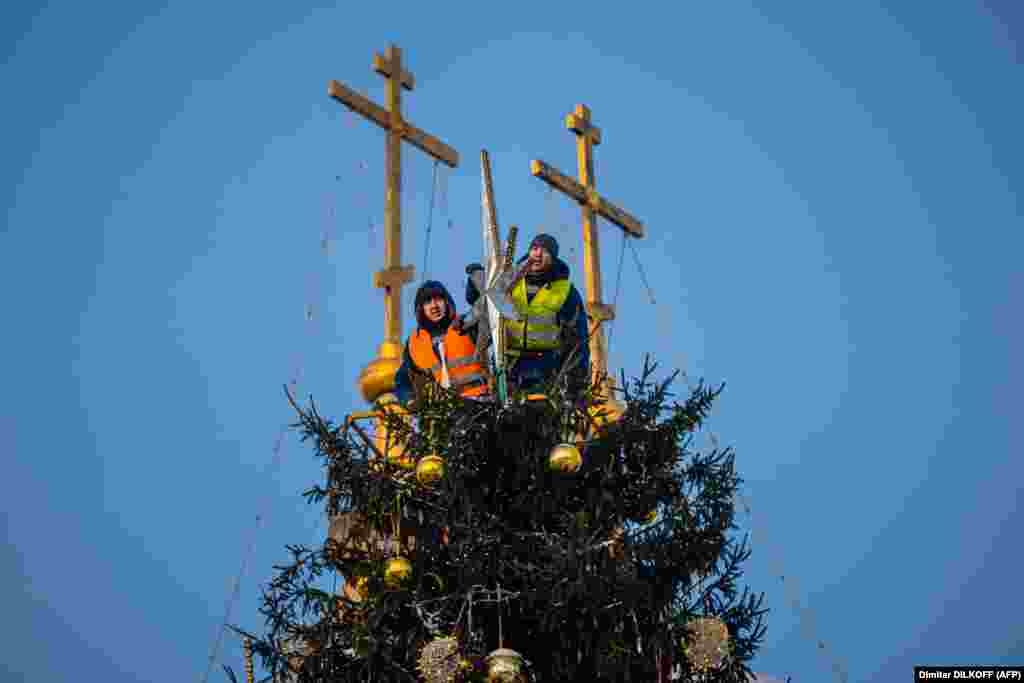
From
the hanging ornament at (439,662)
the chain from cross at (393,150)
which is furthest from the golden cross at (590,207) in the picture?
the hanging ornament at (439,662)

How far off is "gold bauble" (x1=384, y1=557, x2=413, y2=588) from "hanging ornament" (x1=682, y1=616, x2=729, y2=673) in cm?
173

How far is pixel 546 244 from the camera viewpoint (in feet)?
37.9

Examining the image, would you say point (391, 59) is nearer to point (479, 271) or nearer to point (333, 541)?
point (479, 271)

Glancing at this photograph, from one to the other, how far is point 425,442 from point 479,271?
1955mm

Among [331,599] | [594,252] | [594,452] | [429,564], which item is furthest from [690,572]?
[594,252]

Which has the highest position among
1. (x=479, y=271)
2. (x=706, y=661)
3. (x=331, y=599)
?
(x=479, y=271)

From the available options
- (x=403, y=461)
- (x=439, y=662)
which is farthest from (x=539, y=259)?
(x=439, y=662)

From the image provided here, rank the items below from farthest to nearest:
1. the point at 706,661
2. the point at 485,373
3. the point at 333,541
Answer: the point at 485,373 → the point at 333,541 → the point at 706,661

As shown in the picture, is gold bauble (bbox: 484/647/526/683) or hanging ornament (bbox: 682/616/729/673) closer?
gold bauble (bbox: 484/647/526/683)

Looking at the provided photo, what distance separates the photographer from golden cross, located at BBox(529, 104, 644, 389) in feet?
55.2

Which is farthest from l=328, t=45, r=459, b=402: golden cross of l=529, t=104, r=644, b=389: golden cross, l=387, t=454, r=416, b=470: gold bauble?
l=387, t=454, r=416, b=470: gold bauble

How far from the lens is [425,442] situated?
955 cm

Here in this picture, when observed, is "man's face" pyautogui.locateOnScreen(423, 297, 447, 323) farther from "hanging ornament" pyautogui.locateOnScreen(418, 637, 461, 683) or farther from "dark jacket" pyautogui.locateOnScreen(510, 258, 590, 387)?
"hanging ornament" pyautogui.locateOnScreen(418, 637, 461, 683)

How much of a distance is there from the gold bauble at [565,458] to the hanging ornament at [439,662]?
1.26 m
